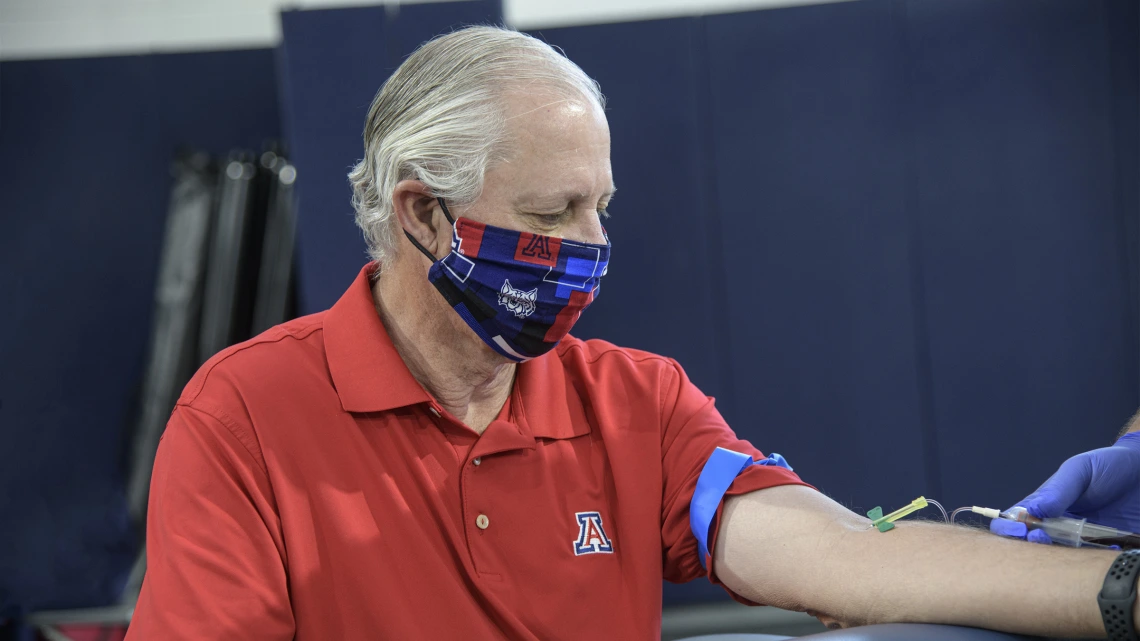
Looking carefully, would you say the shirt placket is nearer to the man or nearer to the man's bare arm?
the man

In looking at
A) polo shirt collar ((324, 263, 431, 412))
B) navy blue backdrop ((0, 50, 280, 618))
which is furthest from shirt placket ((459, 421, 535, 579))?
navy blue backdrop ((0, 50, 280, 618))

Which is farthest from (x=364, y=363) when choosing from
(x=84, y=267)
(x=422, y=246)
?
(x=84, y=267)

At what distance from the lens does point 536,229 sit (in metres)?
1.24

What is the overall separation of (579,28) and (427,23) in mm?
528

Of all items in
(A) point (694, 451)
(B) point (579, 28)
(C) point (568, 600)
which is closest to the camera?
(C) point (568, 600)

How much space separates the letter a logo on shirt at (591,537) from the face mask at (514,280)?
Result: 0.80 feet

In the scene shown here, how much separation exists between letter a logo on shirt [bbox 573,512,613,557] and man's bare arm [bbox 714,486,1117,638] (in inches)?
6.1

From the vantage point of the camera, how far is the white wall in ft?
13.2

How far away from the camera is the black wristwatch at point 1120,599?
0.90m

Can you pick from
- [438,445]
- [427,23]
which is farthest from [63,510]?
[438,445]

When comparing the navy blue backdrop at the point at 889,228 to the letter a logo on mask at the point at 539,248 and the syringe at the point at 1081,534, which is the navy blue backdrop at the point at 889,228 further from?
the syringe at the point at 1081,534

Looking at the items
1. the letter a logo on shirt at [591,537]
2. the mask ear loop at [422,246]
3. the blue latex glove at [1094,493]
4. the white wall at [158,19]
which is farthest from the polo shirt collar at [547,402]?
the white wall at [158,19]

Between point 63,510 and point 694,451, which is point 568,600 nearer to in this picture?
point 694,451

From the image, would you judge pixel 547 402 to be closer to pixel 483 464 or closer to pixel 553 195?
pixel 483 464
